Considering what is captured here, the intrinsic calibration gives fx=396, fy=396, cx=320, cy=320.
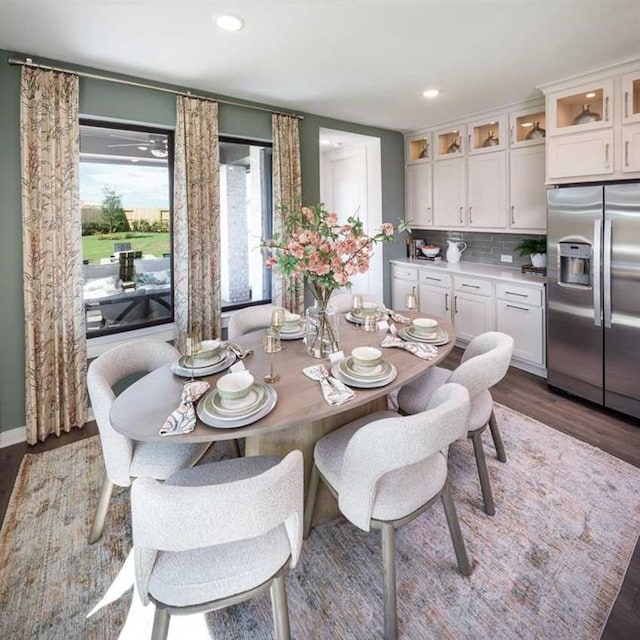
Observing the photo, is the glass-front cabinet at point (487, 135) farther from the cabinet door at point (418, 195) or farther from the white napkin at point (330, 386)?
the white napkin at point (330, 386)

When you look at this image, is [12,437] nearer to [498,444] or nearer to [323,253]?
[323,253]

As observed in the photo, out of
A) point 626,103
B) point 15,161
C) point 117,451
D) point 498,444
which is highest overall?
point 626,103

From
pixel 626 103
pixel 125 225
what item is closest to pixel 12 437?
pixel 125 225

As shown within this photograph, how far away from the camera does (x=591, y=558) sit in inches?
70.9

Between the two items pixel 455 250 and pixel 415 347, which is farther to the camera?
pixel 455 250

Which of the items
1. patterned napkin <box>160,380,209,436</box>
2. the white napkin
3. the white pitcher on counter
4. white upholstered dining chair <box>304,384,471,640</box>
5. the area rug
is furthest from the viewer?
the white pitcher on counter

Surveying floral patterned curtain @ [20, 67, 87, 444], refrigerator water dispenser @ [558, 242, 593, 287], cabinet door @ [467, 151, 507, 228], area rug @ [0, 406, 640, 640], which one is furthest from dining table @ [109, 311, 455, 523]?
cabinet door @ [467, 151, 507, 228]

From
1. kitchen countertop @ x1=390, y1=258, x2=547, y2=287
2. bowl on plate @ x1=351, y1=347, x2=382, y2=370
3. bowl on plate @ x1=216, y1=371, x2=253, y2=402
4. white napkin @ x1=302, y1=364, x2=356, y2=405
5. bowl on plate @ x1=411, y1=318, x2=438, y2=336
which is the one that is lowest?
white napkin @ x1=302, y1=364, x2=356, y2=405

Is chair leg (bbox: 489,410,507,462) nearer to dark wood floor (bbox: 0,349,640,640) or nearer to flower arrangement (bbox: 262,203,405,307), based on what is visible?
dark wood floor (bbox: 0,349,640,640)

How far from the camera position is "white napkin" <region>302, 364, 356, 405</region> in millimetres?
1634

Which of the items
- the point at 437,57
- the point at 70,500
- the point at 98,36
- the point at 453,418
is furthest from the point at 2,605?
the point at 437,57

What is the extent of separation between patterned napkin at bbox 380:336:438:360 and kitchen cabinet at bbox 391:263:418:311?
9.16ft

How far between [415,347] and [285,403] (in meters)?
0.89

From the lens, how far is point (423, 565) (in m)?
1.80
